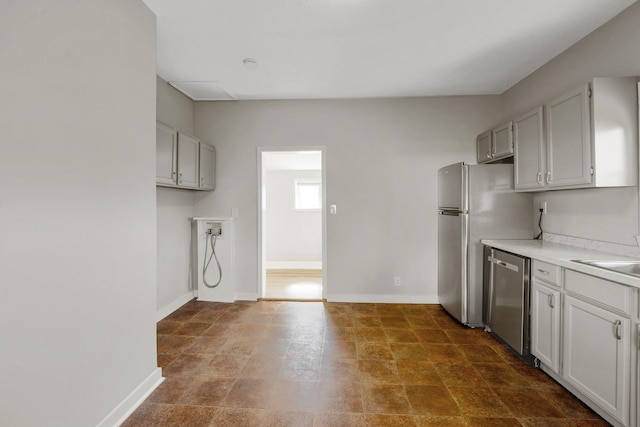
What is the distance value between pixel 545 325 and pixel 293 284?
3494mm

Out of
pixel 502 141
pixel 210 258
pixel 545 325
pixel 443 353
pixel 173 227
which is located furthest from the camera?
pixel 210 258

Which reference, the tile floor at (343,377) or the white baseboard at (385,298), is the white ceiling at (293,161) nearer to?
the white baseboard at (385,298)

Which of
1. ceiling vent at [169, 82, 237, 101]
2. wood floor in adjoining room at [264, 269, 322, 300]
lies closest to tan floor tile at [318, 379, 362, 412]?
wood floor in adjoining room at [264, 269, 322, 300]

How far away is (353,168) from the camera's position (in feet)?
12.9

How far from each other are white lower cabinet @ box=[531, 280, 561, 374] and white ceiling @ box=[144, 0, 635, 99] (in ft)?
6.63

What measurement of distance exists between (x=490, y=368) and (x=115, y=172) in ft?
9.89

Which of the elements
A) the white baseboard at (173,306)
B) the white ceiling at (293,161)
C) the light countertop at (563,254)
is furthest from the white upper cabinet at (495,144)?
the white baseboard at (173,306)

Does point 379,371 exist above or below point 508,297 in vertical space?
below

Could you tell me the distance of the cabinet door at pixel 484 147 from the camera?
3.46m

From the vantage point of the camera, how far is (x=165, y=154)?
2838 mm

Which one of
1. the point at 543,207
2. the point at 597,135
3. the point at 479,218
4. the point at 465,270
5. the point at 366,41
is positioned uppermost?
the point at 366,41

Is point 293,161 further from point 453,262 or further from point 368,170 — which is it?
point 453,262

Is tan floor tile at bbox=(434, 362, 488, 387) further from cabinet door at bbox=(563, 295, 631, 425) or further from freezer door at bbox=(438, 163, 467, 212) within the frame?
freezer door at bbox=(438, 163, 467, 212)


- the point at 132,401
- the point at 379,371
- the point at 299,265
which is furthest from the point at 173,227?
the point at 299,265
